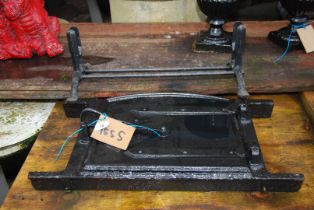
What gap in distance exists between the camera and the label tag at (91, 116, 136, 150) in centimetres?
98

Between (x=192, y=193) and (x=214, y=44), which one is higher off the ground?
(x=214, y=44)

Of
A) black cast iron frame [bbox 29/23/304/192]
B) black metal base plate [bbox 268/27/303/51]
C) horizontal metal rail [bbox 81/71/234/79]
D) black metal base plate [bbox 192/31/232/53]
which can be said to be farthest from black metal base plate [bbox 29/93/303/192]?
black metal base plate [bbox 268/27/303/51]

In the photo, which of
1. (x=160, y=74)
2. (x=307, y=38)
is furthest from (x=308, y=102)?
(x=160, y=74)

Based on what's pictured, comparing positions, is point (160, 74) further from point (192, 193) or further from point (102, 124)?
point (192, 193)

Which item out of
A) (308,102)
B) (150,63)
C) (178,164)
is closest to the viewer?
(178,164)

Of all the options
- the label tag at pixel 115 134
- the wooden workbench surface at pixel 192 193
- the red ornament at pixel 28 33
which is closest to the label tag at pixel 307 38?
the wooden workbench surface at pixel 192 193

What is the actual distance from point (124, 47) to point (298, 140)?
30.8 inches

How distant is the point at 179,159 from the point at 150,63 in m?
0.52

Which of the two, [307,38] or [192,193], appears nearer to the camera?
[192,193]

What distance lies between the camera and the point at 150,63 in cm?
135

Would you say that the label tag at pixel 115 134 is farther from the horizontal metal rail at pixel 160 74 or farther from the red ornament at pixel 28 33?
the red ornament at pixel 28 33

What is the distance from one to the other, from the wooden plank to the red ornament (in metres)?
0.95

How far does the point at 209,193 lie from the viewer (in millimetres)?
921

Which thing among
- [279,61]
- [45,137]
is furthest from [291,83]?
[45,137]
